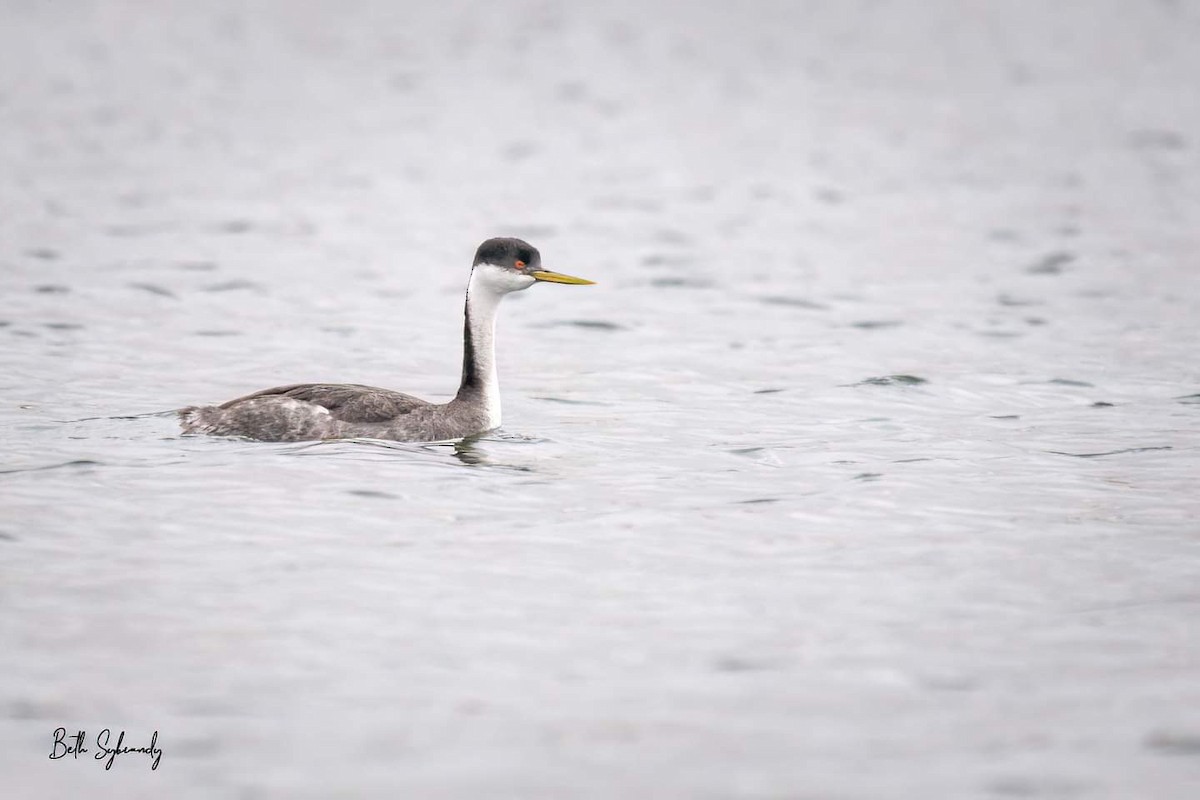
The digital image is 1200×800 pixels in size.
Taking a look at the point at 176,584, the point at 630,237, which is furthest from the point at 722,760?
the point at 630,237

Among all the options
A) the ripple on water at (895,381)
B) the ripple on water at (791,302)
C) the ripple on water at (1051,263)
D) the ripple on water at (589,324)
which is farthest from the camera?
the ripple on water at (1051,263)

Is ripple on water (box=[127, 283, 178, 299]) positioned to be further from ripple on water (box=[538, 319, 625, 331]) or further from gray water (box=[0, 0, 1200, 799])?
ripple on water (box=[538, 319, 625, 331])

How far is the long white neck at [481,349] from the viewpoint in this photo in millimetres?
14281

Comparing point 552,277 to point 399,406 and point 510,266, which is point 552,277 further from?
point 399,406

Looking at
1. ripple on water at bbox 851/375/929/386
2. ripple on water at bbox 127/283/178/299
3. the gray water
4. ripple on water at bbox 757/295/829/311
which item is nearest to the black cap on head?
the gray water

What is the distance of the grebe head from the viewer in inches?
565

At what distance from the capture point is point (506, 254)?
14.4 meters

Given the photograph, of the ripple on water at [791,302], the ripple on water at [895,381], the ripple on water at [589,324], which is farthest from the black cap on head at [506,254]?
the ripple on water at [791,302]

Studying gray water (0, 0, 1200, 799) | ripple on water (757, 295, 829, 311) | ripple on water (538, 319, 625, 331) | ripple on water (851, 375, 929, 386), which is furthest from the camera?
ripple on water (757, 295, 829, 311)

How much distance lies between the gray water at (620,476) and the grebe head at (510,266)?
4.20 ft

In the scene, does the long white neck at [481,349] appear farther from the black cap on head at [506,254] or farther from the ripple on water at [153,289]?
the ripple on water at [153,289]

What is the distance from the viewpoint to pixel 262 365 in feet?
57.3

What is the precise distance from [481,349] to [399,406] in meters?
1.05

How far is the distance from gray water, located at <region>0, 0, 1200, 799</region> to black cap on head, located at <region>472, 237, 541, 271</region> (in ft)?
4.69
